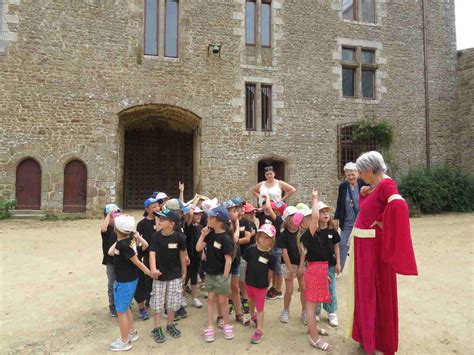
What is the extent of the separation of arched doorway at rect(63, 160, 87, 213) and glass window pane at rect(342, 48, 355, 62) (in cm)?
1001

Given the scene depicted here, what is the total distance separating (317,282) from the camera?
3000 mm

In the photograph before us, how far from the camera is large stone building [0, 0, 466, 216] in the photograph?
10008 mm

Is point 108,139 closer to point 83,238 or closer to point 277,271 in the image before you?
point 83,238

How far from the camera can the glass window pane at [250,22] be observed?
11.8 meters

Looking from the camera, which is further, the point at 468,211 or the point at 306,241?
the point at 468,211

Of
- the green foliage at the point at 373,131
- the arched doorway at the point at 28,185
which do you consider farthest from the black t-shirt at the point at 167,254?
the green foliage at the point at 373,131

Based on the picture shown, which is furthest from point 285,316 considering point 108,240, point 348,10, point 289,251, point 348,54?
point 348,10

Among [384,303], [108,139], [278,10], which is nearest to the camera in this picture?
[384,303]

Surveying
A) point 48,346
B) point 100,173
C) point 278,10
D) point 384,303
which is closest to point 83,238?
point 100,173

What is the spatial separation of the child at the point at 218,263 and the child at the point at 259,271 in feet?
0.68

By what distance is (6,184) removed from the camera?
9.72m

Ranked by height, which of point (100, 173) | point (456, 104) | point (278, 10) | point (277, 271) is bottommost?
point (277, 271)

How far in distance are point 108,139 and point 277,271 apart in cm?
830

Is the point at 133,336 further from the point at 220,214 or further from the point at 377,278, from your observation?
the point at 377,278
